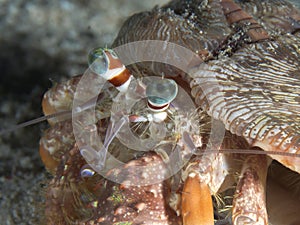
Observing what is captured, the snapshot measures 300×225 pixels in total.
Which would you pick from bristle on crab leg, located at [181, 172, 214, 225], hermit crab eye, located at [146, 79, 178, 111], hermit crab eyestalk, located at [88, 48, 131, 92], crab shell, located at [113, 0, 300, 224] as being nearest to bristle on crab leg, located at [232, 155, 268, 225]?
crab shell, located at [113, 0, 300, 224]

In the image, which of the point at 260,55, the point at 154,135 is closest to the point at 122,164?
the point at 154,135

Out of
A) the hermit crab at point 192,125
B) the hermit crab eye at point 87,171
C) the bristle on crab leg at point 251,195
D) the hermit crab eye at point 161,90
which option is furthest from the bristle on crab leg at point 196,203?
the hermit crab eye at point 87,171

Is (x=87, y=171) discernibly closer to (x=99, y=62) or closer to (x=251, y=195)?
(x=99, y=62)

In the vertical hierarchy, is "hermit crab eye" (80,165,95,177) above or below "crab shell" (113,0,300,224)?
below

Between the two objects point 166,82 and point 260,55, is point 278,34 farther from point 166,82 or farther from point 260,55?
point 166,82

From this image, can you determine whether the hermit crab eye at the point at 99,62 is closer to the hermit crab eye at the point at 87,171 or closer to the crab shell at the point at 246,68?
the crab shell at the point at 246,68

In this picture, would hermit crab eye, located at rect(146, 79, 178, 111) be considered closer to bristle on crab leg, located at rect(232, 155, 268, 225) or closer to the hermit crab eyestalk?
the hermit crab eyestalk
